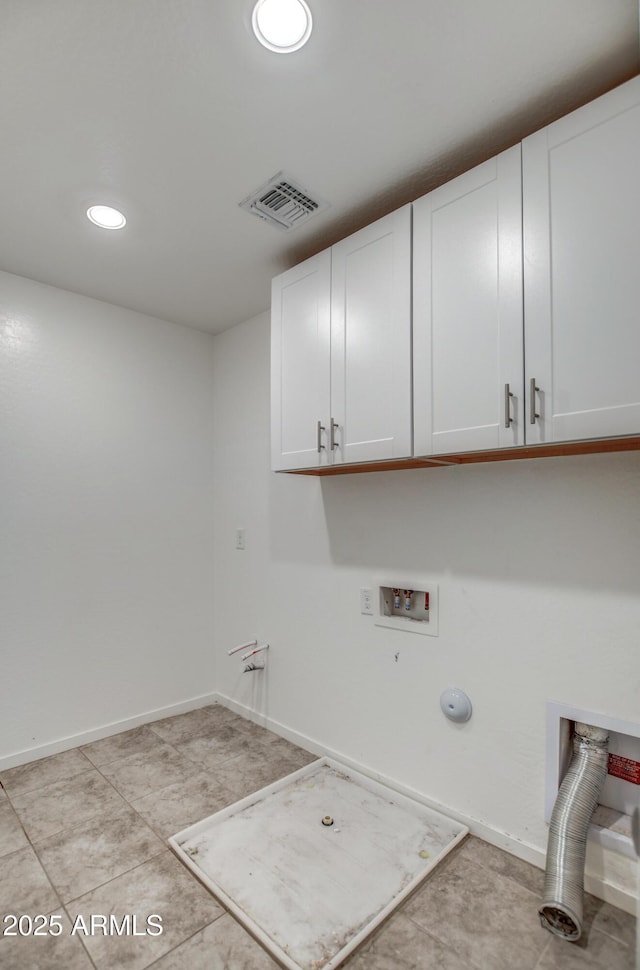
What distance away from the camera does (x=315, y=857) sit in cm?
166

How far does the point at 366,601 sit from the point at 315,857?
936mm

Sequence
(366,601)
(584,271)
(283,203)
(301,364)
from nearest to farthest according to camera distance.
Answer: (584,271) < (283,203) < (301,364) < (366,601)

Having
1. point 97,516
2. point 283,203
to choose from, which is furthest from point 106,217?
point 97,516

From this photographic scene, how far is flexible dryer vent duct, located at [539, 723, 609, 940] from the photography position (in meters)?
Answer: 1.33

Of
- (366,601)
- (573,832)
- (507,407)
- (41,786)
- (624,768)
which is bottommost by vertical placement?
(41,786)

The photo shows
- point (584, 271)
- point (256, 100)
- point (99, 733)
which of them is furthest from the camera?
point (99, 733)

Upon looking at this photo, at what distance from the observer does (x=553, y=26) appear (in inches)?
47.1

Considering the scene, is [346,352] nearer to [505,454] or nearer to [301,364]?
[301,364]

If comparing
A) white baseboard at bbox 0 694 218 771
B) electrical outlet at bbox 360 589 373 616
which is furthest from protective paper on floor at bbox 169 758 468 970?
white baseboard at bbox 0 694 218 771

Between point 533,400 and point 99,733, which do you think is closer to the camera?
point 533,400

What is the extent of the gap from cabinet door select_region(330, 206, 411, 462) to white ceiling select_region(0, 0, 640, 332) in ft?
0.69

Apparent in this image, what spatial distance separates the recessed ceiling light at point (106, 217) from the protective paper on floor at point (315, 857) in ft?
7.62

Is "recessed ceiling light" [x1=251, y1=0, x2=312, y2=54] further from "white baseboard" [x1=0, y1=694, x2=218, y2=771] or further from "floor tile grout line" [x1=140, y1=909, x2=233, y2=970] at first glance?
"white baseboard" [x1=0, y1=694, x2=218, y2=771]

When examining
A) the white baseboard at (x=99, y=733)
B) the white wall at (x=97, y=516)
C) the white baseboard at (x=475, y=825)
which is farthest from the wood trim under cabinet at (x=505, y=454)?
the white baseboard at (x=99, y=733)
